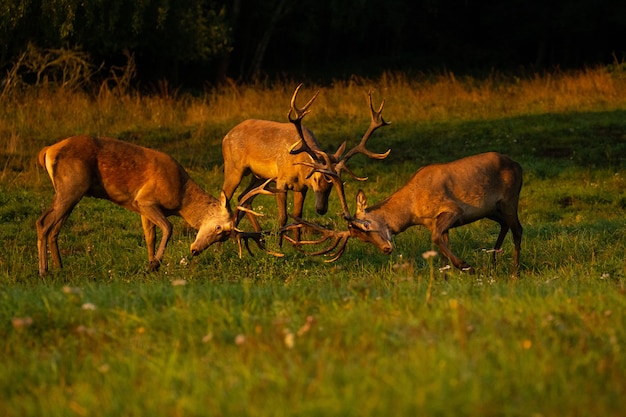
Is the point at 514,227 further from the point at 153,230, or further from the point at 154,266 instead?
the point at 153,230

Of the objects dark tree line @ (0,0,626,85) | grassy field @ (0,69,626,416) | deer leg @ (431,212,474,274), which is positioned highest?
grassy field @ (0,69,626,416)

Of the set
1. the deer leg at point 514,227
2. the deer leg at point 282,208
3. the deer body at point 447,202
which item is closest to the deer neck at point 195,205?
the deer body at point 447,202

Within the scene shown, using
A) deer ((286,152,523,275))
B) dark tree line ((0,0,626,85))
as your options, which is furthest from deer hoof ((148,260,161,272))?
dark tree line ((0,0,626,85))

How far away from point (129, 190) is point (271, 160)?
266 cm

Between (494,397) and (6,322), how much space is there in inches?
116

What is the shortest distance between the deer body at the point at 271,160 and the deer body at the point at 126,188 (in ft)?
4.83

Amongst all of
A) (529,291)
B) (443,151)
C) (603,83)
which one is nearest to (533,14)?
(603,83)

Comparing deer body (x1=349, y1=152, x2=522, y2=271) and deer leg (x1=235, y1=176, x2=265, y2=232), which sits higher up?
deer body (x1=349, y1=152, x2=522, y2=271)

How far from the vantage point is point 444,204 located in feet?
33.9

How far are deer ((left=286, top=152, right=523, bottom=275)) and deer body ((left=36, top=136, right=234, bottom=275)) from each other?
1138 mm

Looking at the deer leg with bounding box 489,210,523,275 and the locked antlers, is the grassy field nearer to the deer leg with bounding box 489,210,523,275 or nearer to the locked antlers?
the deer leg with bounding box 489,210,523,275

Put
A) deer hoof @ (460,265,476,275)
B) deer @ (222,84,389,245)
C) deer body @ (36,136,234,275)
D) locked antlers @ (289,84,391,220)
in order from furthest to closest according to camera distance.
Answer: deer @ (222,84,389,245) < locked antlers @ (289,84,391,220) < deer body @ (36,136,234,275) < deer hoof @ (460,265,476,275)

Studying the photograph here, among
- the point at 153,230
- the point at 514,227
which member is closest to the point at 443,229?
the point at 514,227

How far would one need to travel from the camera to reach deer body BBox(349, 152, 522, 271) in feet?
33.7
